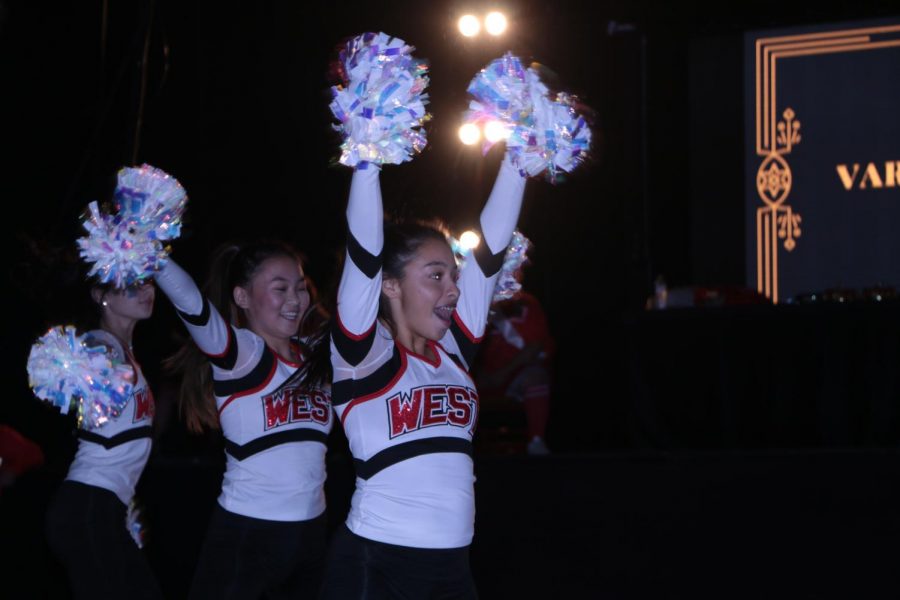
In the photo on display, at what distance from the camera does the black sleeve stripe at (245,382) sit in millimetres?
→ 3301

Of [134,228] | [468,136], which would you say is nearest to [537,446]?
[468,136]

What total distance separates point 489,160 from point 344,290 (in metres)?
4.41

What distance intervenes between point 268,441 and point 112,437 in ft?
1.81

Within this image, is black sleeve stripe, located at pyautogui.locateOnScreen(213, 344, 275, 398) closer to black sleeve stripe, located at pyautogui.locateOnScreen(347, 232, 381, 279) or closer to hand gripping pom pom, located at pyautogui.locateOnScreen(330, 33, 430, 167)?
black sleeve stripe, located at pyautogui.locateOnScreen(347, 232, 381, 279)

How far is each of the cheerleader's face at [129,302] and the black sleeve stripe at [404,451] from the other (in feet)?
4.74

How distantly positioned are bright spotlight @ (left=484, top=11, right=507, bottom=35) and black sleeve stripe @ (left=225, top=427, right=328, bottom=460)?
3557 millimetres

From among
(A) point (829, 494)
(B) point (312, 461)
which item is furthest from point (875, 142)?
(B) point (312, 461)

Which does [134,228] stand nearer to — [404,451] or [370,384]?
[370,384]

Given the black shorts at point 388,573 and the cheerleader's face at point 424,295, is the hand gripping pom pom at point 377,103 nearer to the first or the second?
the cheerleader's face at point 424,295

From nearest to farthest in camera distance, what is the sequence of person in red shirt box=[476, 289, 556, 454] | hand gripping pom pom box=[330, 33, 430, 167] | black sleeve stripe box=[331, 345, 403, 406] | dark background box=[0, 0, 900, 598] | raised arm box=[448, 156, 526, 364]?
hand gripping pom pom box=[330, 33, 430, 167] → black sleeve stripe box=[331, 345, 403, 406] → raised arm box=[448, 156, 526, 364] → dark background box=[0, 0, 900, 598] → person in red shirt box=[476, 289, 556, 454]

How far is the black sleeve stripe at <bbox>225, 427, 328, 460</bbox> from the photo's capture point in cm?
325

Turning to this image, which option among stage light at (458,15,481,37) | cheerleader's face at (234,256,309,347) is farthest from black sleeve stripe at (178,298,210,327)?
stage light at (458,15,481,37)

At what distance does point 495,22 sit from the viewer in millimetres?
6211

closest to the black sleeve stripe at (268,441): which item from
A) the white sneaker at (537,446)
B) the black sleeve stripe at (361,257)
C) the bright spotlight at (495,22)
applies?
the black sleeve stripe at (361,257)
